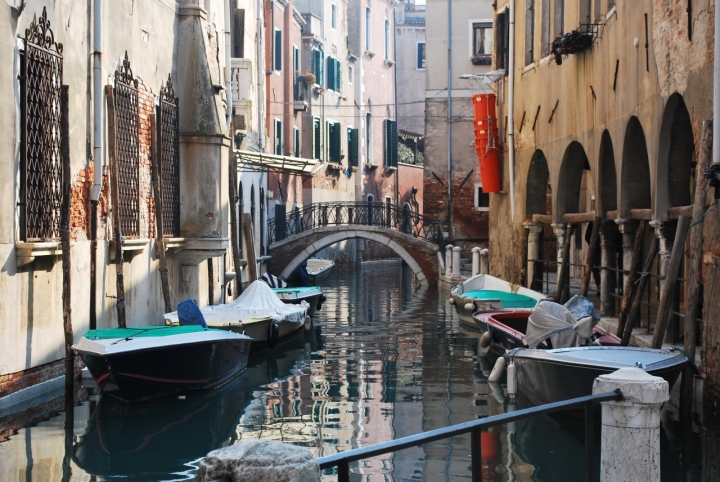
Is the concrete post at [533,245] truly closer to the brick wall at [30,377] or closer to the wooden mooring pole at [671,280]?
the wooden mooring pole at [671,280]

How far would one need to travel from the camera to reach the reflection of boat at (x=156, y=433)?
7352mm

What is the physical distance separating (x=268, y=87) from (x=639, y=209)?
1737 cm

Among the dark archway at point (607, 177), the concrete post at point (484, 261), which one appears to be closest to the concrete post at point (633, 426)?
the dark archway at point (607, 177)

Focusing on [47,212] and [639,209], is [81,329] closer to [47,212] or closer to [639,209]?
[47,212]

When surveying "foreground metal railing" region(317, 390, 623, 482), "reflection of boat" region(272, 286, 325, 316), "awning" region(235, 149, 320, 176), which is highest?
"awning" region(235, 149, 320, 176)

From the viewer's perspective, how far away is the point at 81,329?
10047 millimetres

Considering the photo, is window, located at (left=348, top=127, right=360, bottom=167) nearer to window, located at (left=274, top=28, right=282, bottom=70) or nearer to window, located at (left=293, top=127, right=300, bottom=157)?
Answer: window, located at (left=293, top=127, right=300, bottom=157)

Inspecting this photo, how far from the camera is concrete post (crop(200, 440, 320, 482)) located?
9.18 feet

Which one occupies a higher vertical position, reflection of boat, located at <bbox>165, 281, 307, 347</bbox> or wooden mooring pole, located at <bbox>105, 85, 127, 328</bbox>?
wooden mooring pole, located at <bbox>105, 85, 127, 328</bbox>

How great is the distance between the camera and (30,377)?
8.83 meters

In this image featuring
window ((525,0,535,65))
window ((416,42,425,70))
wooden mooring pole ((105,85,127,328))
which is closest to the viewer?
wooden mooring pole ((105,85,127,328))

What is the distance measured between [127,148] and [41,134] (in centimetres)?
257

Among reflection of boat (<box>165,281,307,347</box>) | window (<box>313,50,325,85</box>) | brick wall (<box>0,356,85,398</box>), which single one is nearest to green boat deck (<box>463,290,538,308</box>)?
reflection of boat (<box>165,281,307,347</box>)

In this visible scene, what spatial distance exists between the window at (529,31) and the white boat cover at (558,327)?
24.9 ft
